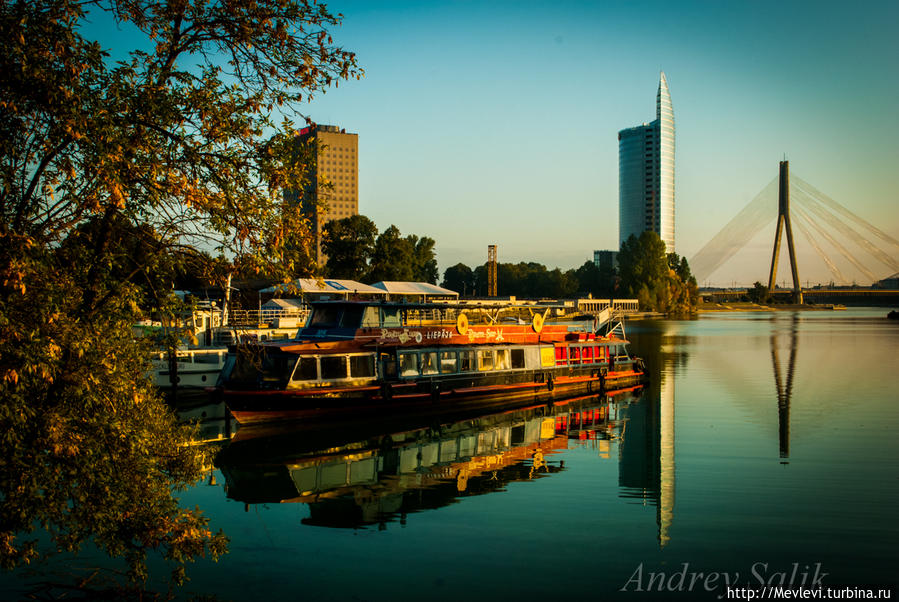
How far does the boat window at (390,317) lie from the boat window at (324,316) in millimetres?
1886

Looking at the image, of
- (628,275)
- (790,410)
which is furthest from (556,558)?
(628,275)

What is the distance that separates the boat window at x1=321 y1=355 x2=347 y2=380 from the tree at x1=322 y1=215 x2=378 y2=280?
173ft

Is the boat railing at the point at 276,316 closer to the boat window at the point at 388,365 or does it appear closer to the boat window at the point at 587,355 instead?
the boat window at the point at 388,365

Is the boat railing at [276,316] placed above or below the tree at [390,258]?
below

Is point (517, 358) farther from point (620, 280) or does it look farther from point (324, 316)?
point (620, 280)

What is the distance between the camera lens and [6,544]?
25.7ft

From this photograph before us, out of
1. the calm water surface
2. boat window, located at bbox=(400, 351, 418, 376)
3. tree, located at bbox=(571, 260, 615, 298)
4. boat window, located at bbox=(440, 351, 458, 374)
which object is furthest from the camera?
tree, located at bbox=(571, 260, 615, 298)

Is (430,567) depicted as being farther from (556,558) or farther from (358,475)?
(358,475)

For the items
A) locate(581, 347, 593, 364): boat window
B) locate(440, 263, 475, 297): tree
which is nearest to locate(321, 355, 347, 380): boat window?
locate(581, 347, 593, 364): boat window

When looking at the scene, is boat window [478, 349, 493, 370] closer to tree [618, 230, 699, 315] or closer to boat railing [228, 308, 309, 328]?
boat railing [228, 308, 309, 328]

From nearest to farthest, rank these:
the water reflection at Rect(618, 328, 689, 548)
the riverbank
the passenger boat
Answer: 1. the water reflection at Rect(618, 328, 689, 548)
2. the passenger boat
3. the riverbank

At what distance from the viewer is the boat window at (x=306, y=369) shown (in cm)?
2270

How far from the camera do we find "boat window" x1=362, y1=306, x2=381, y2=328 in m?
25.5

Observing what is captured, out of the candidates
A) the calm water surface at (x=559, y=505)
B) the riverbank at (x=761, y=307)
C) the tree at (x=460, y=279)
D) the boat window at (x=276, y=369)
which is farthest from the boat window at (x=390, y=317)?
the riverbank at (x=761, y=307)
